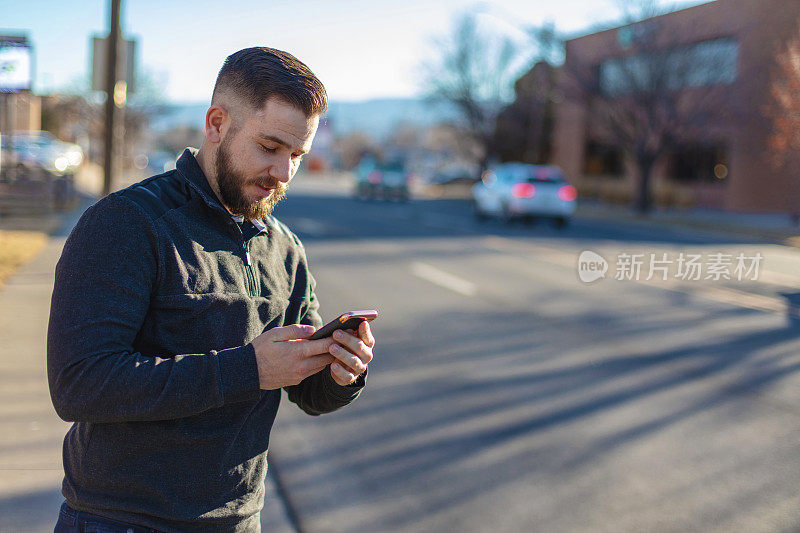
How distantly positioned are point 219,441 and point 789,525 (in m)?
3.42

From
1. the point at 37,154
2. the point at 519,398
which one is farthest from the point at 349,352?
the point at 37,154

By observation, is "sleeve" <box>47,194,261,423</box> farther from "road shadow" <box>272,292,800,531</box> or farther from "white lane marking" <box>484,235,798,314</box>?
"white lane marking" <box>484,235,798,314</box>

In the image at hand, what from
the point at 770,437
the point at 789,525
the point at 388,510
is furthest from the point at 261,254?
the point at 770,437

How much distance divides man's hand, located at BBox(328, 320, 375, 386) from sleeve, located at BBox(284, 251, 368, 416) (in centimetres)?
17

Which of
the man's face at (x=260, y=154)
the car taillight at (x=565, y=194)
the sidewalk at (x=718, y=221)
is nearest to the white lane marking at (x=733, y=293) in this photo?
the sidewalk at (x=718, y=221)

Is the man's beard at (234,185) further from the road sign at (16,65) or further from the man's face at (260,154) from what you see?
the road sign at (16,65)

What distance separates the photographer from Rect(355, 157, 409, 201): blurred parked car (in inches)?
1427

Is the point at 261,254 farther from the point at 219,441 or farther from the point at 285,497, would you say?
the point at 285,497

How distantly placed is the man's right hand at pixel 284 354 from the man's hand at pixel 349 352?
46 mm

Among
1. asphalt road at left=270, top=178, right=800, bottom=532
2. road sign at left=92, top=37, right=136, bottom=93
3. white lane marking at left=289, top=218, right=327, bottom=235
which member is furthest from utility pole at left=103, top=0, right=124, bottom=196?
white lane marking at left=289, top=218, right=327, bottom=235

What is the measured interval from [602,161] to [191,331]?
44588 millimetres

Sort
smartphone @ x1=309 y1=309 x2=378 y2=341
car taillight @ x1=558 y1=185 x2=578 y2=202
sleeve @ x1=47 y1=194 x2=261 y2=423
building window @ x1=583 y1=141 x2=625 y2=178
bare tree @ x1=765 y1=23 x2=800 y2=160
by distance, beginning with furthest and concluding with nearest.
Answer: building window @ x1=583 y1=141 x2=625 y2=178 → car taillight @ x1=558 y1=185 x2=578 y2=202 → bare tree @ x1=765 y1=23 x2=800 y2=160 → smartphone @ x1=309 y1=309 x2=378 y2=341 → sleeve @ x1=47 y1=194 x2=261 y2=423

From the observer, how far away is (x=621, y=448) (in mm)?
5410

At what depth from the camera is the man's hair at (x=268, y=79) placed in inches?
74.4
